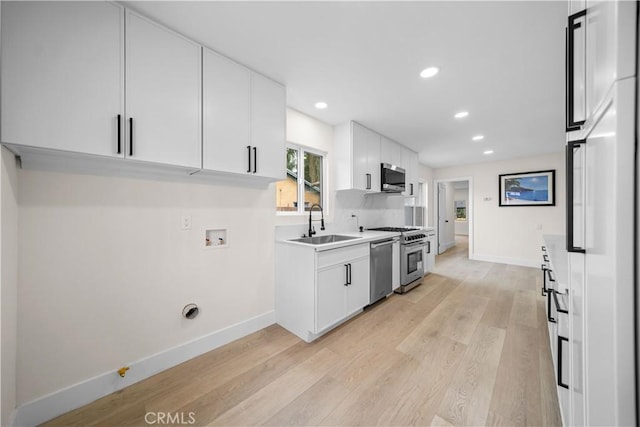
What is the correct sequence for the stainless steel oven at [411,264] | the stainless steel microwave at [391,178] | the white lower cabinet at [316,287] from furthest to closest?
the stainless steel microwave at [391,178] < the stainless steel oven at [411,264] < the white lower cabinet at [316,287]

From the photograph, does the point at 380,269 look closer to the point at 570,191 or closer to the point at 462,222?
the point at 570,191

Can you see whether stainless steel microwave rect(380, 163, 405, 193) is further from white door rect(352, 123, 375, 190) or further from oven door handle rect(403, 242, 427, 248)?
oven door handle rect(403, 242, 427, 248)

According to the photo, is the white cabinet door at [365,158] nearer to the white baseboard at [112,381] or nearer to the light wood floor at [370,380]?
the light wood floor at [370,380]

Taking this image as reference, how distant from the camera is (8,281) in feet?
4.03

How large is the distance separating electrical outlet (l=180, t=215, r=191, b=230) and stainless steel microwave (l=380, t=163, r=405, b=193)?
9.08 feet

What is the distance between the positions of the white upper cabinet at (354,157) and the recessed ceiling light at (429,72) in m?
1.19

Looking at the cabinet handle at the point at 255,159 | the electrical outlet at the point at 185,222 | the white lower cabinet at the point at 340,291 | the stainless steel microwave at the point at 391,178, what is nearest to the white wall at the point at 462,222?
the stainless steel microwave at the point at 391,178

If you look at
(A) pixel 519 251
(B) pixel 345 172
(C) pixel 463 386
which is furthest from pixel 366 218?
(A) pixel 519 251

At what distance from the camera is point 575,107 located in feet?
2.97

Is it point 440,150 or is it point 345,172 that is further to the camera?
point 440,150

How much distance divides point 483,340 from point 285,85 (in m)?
3.14

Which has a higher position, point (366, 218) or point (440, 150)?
point (440, 150)

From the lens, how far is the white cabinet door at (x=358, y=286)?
262cm

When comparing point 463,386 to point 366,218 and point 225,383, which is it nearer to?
point 225,383
